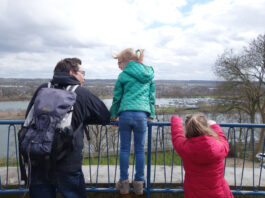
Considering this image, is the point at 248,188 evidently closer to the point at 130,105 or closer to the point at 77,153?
the point at 130,105

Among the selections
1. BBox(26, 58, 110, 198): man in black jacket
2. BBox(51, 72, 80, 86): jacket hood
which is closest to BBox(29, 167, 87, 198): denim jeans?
BBox(26, 58, 110, 198): man in black jacket

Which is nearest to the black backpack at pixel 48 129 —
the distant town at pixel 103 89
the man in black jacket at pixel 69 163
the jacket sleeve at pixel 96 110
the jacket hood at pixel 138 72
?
→ the man in black jacket at pixel 69 163

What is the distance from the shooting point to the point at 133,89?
2676 mm

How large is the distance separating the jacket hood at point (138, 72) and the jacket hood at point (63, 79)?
836 mm

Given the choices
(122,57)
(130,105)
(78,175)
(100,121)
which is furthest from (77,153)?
(122,57)

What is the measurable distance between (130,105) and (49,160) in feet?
3.73

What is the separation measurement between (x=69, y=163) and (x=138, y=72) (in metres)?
1.31

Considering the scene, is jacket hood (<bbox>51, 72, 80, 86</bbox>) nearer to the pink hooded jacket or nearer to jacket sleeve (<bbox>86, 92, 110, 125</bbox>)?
jacket sleeve (<bbox>86, 92, 110, 125</bbox>)

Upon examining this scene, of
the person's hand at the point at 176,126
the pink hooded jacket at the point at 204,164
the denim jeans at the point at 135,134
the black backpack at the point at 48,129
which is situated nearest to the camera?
the black backpack at the point at 48,129

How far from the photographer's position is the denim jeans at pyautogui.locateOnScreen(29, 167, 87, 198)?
1929 mm

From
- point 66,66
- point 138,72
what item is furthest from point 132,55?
point 66,66

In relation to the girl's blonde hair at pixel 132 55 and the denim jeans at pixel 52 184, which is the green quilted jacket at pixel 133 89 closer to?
the girl's blonde hair at pixel 132 55

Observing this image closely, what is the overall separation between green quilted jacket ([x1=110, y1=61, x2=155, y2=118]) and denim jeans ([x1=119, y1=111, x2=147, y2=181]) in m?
0.08

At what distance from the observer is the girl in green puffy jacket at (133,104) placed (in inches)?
104
